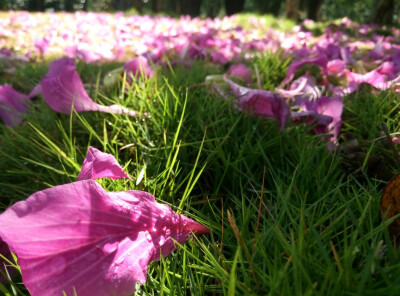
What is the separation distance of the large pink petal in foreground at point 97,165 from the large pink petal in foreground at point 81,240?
10cm

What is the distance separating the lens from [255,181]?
41.5 inches

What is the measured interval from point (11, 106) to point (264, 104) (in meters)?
1.11

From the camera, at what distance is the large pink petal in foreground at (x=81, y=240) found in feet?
1.99

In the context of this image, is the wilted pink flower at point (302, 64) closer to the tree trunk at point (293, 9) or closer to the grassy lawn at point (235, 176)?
the grassy lawn at point (235, 176)

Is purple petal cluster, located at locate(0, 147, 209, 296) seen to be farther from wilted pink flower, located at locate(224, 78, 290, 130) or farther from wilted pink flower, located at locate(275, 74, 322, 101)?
wilted pink flower, located at locate(275, 74, 322, 101)

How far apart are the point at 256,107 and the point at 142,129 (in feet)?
1.35

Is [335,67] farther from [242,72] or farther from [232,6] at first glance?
[232,6]

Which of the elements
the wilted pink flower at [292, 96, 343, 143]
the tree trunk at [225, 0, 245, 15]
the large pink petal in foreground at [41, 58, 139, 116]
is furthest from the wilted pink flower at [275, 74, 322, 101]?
the tree trunk at [225, 0, 245, 15]

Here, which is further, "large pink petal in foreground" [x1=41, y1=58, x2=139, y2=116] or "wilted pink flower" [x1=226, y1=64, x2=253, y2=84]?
"wilted pink flower" [x1=226, y1=64, x2=253, y2=84]

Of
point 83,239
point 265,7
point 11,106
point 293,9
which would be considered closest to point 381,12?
point 293,9

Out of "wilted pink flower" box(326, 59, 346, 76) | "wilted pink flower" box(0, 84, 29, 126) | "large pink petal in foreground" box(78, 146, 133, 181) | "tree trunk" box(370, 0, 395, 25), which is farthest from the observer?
"tree trunk" box(370, 0, 395, 25)

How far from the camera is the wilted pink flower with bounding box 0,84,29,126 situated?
1.55 meters

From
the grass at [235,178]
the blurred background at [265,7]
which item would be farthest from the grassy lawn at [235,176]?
the blurred background at [265,7]

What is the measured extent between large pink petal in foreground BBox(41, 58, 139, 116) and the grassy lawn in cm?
5
